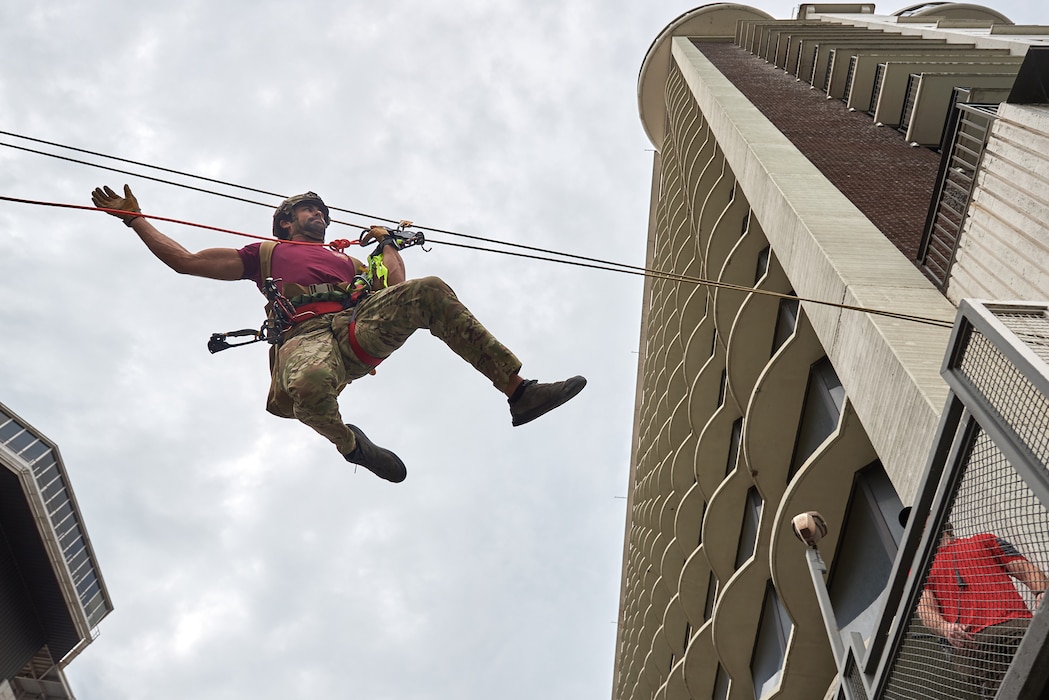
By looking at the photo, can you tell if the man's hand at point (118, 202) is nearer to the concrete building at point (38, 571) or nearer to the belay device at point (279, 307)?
the belay device at point (279, 307)

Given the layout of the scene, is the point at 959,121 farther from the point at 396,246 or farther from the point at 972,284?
the point at 396,246

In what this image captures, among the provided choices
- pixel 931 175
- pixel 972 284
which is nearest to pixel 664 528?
pixel 931 175

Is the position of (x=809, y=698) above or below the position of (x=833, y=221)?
below

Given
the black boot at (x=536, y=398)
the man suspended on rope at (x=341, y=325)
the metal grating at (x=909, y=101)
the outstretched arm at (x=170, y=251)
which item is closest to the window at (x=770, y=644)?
the black boot at (x=536, y=398)

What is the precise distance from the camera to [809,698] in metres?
7.93

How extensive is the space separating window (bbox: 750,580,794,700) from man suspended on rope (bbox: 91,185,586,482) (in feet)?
12.3

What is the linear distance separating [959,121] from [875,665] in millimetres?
4604

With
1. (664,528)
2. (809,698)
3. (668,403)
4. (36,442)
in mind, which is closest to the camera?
(809,698)

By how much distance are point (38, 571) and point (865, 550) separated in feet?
181

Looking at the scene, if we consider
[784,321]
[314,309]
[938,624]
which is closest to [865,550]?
[938,624]

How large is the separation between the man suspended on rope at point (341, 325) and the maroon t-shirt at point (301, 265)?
0.03ft

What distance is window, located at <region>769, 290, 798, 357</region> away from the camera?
10172 mm

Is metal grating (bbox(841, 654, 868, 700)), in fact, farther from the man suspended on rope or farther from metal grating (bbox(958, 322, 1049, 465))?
the man suspended on rope

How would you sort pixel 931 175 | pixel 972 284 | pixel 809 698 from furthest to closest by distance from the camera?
pixel 931 175, pixel 809 698, pixel 972 284
